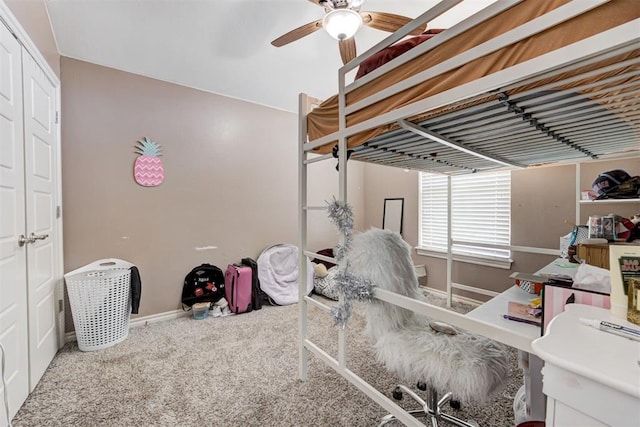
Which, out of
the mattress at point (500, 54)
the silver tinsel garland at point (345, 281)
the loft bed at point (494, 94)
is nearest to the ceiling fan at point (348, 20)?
the loft bed at point (494, 94)

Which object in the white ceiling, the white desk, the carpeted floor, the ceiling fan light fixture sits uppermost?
the white ceiling

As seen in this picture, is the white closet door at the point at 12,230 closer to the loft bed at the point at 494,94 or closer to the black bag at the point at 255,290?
the loft bed at the point at 494,94

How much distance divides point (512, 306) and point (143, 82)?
3.69 metres

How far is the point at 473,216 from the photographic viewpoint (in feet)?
11.0

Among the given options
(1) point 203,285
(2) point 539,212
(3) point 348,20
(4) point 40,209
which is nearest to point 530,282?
(2) point 539,212

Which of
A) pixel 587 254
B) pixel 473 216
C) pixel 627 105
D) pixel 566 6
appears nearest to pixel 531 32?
pixel 566 6

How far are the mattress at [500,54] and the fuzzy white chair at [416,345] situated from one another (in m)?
0.64

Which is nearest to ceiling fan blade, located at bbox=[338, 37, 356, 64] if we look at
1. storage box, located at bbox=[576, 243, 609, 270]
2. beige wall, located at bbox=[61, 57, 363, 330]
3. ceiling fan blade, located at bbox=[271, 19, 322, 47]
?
ceiling fan blade, located at bbox=[271, 19, 322, 47]

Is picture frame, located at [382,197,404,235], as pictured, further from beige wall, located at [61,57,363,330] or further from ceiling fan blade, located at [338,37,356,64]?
ceiling fan blade, located at [338,37,356,64]

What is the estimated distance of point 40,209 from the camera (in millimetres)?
1913

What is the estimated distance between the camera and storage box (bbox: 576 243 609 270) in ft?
4.10

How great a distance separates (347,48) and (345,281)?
179cm

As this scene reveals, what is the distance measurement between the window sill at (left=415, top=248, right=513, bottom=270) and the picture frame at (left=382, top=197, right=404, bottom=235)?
50cm

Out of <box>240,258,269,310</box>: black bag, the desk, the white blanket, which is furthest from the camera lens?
the white blanket
